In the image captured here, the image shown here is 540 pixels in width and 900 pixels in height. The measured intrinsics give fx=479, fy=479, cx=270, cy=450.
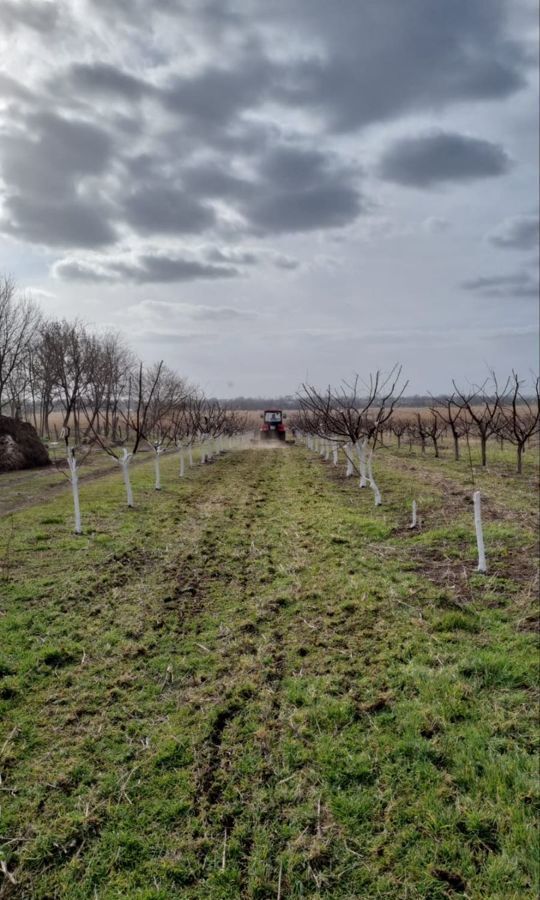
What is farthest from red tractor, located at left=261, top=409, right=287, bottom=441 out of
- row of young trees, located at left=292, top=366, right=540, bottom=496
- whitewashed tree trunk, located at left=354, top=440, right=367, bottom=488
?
whitewashed tree trunk, located at left=354, top=440, right=367, bottom=488

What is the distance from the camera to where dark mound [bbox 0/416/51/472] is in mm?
22000

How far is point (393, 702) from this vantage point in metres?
4.62

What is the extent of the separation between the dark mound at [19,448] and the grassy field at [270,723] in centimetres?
1456

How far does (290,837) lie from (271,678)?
1.81 metres

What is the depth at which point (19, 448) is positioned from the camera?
893 inches

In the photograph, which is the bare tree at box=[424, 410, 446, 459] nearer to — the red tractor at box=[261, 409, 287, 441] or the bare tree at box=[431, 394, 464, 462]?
the bare tree at box=[431, 394, 464, 462]

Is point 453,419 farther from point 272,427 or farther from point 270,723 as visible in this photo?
point 270,723

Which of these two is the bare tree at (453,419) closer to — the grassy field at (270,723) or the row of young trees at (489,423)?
the row of young trees at (489,423)

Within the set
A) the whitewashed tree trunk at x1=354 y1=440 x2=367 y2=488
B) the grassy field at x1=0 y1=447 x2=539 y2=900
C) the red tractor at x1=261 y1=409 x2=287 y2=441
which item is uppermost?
the red tractor at x1=261 y1=409 x2=287 y2=441

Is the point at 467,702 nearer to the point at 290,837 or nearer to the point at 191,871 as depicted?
the point at 290,837

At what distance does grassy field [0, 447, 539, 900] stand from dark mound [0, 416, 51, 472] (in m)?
14.6

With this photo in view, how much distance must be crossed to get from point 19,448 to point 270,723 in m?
21.9

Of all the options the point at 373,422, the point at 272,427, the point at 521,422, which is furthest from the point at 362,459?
the point at 272,427

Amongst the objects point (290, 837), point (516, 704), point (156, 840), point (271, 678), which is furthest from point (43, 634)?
point (516, 704)
